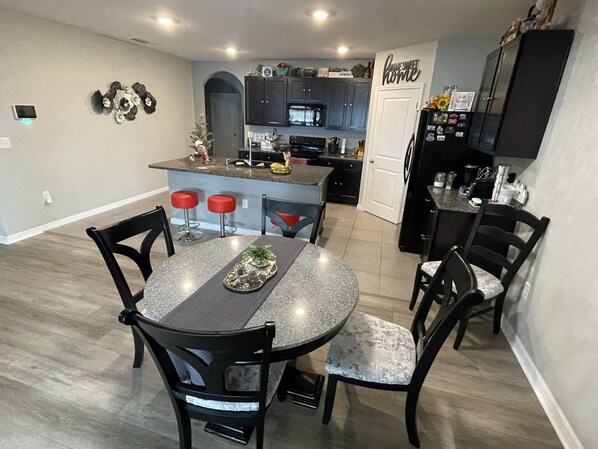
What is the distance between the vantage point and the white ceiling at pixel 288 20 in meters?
2.72

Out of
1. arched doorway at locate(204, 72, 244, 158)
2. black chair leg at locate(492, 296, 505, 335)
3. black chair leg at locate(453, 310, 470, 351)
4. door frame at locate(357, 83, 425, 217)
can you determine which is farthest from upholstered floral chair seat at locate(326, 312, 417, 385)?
arched doorway at locate(204, 72, 244, 158)

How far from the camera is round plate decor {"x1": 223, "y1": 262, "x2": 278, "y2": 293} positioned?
4.65ft

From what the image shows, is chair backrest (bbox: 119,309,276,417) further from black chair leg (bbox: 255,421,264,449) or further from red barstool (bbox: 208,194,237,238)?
red barstool (bbox: 208,194,237,238)

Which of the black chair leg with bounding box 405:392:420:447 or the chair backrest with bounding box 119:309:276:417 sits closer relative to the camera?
the chair backrest with bounding box 119:309:276:417

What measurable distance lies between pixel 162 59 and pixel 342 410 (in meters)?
6.19

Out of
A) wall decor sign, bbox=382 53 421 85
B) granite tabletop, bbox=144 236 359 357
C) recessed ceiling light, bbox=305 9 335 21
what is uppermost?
recessed ceiling light, bbox=305 9 335 21

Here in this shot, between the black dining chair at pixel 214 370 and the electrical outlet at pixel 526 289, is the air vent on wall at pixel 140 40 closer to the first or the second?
the black dining chair at pixel 214 370

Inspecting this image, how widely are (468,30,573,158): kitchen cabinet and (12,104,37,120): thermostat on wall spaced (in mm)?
4926

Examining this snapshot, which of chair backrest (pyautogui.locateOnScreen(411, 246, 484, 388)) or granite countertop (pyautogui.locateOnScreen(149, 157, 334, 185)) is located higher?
granite countertop (pyautogui.locateOnScreen(149, 157, 334, 185))

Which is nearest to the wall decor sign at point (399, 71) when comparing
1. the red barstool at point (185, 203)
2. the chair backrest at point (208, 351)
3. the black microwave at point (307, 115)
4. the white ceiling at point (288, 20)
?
the white ceiling at point (288, 20)

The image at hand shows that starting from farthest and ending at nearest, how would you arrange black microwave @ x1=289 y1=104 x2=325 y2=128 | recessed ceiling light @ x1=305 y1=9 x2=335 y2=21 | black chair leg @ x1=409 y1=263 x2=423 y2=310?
black microwave @ x1=289 y1=104 x2=325 y2=128 → recessed ceiling light @ x1=305 y1=9 x2=335 y2=21 → black chair leg @ x1=409 y1=263 x2=423 y2=310

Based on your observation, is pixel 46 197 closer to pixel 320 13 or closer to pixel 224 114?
pixel 320 13

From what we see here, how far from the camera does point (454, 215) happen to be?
274 cm

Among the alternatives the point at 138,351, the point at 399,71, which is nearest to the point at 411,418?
the point at 138,351
